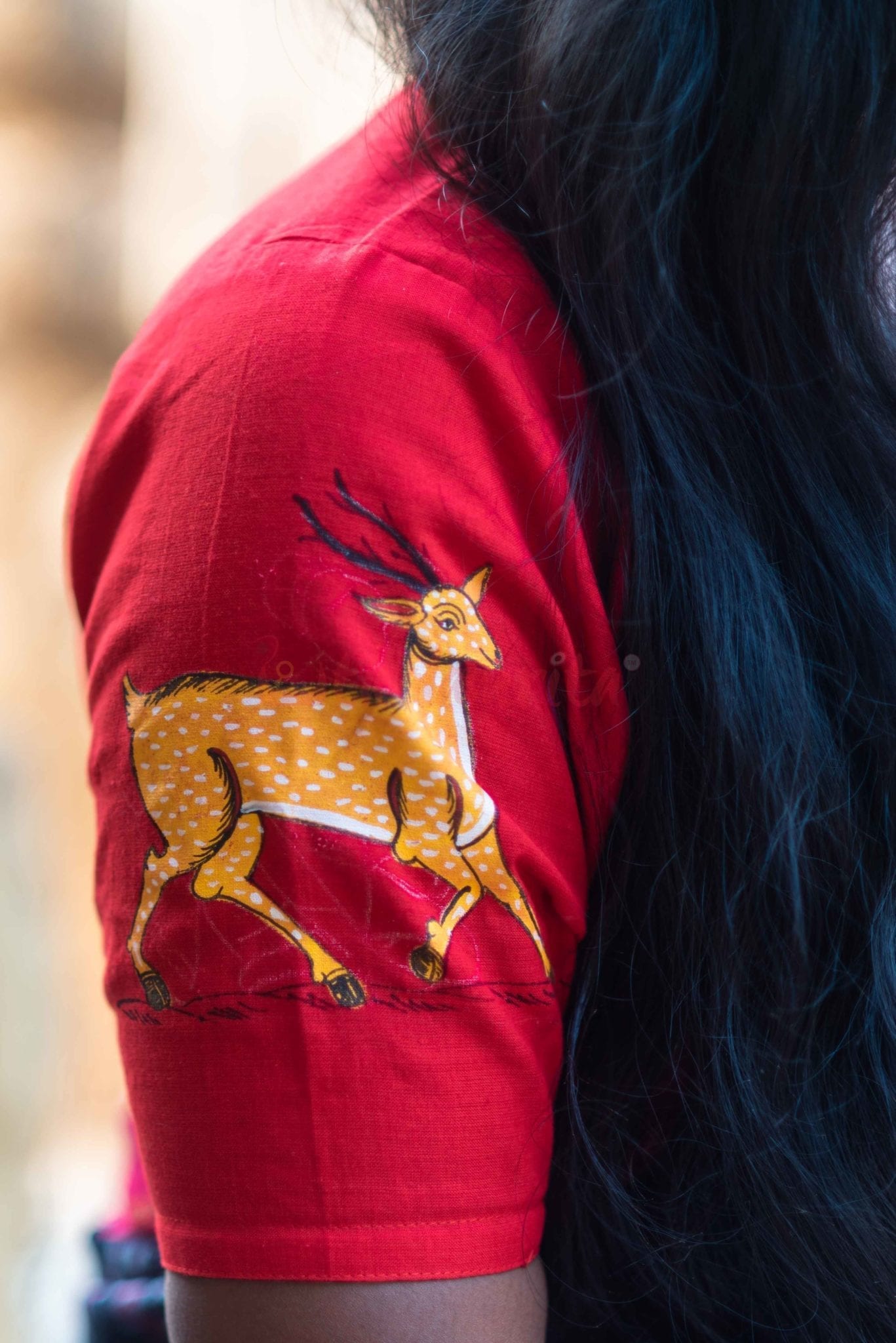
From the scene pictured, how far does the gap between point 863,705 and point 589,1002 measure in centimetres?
18

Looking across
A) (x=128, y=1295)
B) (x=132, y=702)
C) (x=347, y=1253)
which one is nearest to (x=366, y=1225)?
(x=347, y=1253)

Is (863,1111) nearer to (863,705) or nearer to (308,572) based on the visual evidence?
(863,705)

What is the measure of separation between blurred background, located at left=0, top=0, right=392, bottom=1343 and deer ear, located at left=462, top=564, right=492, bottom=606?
71.0 inches

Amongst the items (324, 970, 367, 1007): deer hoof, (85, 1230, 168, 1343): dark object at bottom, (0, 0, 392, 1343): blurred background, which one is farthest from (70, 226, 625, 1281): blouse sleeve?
(0, 0, 392, 1343): blurred background

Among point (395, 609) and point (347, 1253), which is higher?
point (395, 609)

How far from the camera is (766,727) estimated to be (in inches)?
18.0

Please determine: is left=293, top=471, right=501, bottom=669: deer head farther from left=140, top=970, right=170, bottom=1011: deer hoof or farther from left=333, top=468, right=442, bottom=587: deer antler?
left=140, top=970, right=170, bottom=1011: deer hoof

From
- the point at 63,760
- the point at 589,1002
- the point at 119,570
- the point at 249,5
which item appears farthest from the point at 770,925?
the point at 249,5

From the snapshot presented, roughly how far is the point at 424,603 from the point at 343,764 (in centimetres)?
7

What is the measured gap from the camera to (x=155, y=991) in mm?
421

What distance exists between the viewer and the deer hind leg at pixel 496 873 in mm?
417

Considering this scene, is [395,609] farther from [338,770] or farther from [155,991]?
[155,991]

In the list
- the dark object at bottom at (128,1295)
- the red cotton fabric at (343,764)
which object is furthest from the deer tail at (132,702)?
the dark object at bottom at (128,1295)

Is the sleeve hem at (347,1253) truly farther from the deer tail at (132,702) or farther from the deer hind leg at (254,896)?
the deer tail at (132,702)
